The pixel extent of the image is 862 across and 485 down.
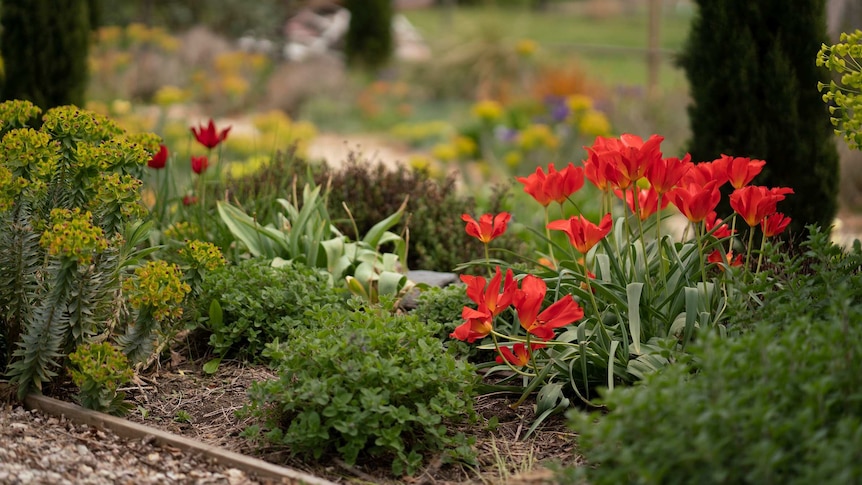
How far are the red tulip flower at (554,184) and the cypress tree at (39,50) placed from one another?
4.65 m

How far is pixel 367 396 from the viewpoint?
8.43 feet

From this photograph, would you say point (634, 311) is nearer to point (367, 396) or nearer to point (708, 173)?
point (708, 173)

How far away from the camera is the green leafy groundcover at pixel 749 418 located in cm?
188

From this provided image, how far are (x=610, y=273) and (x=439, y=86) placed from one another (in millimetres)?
10087

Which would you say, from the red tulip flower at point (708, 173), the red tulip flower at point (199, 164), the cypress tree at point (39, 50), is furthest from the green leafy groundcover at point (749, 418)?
the cypress tree at point (39, 50)

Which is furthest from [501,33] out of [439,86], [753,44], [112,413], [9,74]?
[112,413]

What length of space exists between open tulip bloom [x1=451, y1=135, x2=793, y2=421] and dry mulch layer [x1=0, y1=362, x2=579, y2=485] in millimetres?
134

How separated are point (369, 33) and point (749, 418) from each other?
1264 cm

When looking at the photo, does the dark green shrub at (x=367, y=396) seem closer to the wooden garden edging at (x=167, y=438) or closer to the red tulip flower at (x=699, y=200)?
the wooden garden edging at (x=167, y=438)

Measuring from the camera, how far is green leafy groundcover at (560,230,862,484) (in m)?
1.88

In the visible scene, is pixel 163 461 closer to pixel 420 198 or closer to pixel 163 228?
pixel 163 228

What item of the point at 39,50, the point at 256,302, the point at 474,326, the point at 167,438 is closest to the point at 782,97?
the point at 474,326

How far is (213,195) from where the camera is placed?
15.4ft

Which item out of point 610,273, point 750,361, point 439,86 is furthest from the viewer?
point 439,86
